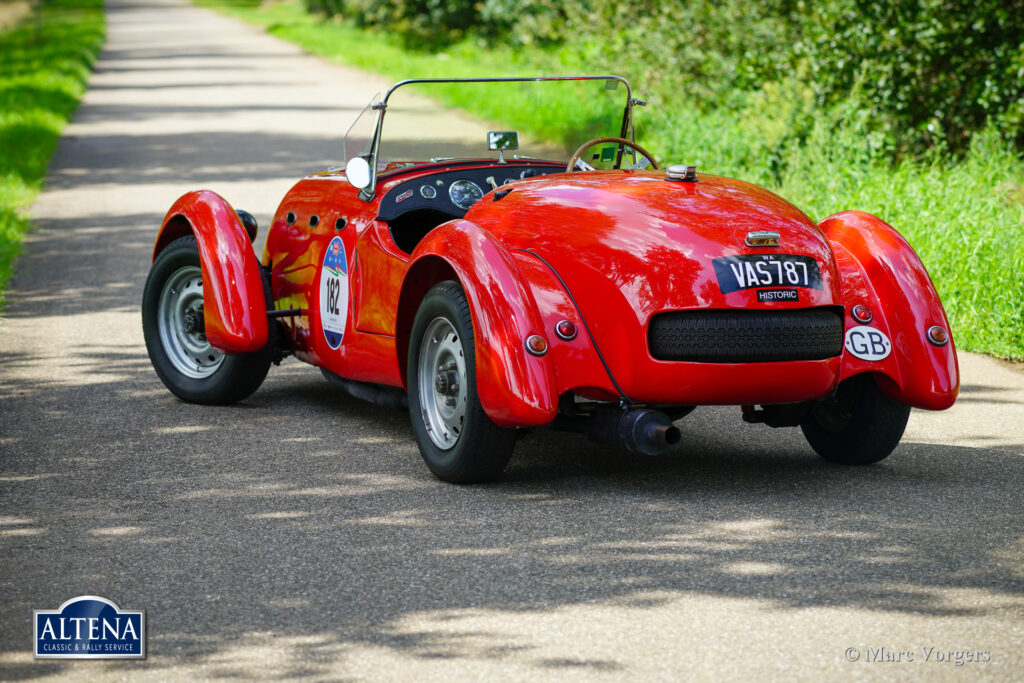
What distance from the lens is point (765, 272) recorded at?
4898 mm

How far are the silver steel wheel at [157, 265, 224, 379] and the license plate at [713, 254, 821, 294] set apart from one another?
3036 millimetres

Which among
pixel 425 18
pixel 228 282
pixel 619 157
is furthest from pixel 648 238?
pixel 425 18

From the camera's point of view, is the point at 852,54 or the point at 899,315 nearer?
the point at 899,315

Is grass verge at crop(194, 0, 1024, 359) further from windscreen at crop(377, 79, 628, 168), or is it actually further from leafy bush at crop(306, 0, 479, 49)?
leafy bush at crop(306, 0, 479, 49)

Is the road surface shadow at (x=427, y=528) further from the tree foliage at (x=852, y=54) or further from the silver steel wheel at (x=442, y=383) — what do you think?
the tree foliage at (x=852, y=54)

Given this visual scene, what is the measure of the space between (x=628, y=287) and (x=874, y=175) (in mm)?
6003

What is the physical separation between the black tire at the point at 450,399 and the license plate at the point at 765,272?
0.97m

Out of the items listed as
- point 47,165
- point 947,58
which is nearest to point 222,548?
point 947,58

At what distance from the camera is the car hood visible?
4.86m

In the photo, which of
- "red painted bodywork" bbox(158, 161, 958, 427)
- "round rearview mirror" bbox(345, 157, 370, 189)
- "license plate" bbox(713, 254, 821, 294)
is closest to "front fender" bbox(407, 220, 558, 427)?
"red painted bodywork" bbox(158, 161, 958, 427)

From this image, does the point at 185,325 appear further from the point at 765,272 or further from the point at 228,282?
the point at 765,272

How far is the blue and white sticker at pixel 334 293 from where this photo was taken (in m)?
6.23

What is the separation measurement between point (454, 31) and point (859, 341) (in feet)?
81.0

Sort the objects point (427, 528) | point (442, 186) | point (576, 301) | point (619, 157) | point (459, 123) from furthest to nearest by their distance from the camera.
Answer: point (459, 123), point (619, 157), point (442, 186), point (576, 301), point (427, 528)
